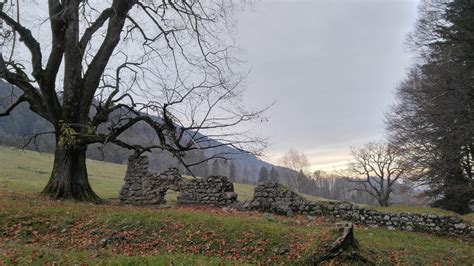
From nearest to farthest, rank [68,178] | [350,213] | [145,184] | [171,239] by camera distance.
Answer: [171,239]
[68,178]
[350,213]
[145,184]

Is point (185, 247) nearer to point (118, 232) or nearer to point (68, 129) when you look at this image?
point (118, 232)

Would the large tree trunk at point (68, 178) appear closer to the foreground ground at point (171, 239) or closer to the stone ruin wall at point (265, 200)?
the foreground ground at point (171, 239)

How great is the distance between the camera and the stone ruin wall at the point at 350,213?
1454 cm

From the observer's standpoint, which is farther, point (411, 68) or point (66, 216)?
point (411, 68)

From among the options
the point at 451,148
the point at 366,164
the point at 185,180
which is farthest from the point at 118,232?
the point at 366,164

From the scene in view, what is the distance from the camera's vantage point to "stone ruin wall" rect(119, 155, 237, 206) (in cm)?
1752

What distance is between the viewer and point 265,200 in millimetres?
16344

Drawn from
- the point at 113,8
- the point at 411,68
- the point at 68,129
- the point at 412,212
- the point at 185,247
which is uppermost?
the point at 411,68

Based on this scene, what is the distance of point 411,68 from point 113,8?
27.0m

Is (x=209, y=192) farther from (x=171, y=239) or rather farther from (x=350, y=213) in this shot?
(x=171, y=239)

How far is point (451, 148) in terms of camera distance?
69.3ft

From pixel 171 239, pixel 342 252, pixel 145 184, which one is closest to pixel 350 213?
pixel 342 252

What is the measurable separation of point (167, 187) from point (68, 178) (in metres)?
4.79

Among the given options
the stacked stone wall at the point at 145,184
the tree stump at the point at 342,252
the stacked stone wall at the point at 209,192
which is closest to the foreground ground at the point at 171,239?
the tree stump at the point at 342,252
